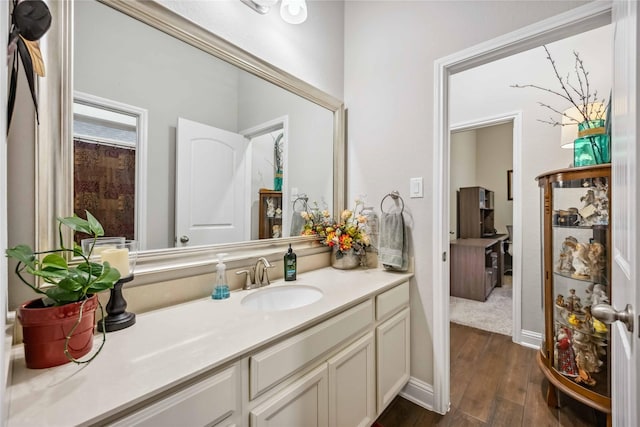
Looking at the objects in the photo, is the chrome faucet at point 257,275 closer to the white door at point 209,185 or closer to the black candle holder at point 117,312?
the white door at point 209,185

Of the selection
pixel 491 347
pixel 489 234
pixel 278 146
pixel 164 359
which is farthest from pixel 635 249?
pixel 489 234

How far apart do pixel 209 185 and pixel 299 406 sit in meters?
1.02

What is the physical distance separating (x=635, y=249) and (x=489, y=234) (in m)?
4.72

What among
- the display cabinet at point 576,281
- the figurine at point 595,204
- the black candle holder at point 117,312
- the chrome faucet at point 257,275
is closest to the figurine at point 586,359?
the display cabinet at point 576,281

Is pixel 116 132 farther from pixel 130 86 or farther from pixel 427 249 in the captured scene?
pixel 427 249

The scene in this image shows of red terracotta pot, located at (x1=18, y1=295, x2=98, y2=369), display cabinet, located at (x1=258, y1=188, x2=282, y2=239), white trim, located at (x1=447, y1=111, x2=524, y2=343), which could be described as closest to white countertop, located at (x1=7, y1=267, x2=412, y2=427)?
red terracotta pot, located at (x1=18, y1=295, x2=98, y2=369)

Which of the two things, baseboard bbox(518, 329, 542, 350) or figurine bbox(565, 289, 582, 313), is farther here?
baseboard bbox(518, 329, 542, 350)

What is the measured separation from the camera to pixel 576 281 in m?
1.67

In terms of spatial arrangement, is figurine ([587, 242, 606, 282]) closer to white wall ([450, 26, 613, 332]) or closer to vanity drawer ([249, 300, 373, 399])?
white wall ([450, 26, 613, 332])

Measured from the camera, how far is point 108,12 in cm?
104

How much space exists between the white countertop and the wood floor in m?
0.95

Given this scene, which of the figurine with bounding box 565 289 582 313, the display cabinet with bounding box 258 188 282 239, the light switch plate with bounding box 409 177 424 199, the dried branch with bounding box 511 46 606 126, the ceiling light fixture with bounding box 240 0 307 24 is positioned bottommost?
the figurine with bounding box 565 289 582 313

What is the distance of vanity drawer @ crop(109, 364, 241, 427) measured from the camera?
2.10 ft

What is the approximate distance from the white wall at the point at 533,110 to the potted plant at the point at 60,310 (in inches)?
114
